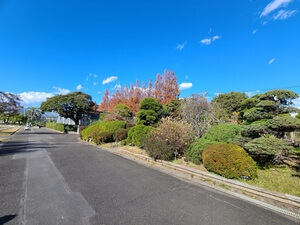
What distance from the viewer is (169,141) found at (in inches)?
291

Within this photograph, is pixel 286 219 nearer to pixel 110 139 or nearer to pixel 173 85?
pixel 110 139

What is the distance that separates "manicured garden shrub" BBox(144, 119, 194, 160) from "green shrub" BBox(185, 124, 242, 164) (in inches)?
26.4

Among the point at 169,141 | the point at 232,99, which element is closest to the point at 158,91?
the point at 232,99

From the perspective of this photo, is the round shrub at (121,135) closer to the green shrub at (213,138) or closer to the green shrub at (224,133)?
the green shrub at (213,138)

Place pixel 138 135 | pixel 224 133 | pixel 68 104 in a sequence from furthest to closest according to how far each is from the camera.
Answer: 1. pixel 68 104
2. pixel 138 135
3. pixel 224 133

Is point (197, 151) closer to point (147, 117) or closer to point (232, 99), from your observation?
point (147, 117)

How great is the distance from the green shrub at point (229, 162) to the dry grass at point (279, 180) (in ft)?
0.96

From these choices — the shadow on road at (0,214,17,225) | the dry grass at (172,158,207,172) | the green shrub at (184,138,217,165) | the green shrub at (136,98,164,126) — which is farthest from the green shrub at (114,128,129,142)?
the shadow on road at (0,214,17,225)

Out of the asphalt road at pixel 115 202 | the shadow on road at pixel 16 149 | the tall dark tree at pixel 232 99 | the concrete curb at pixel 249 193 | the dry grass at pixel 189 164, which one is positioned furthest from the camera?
the tall dark tree at pixel 232 99

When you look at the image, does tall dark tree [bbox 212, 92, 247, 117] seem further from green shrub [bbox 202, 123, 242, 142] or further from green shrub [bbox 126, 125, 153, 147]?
green shrub [bbox 202, 123, 242, 142]

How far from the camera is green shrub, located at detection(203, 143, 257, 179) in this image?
481 cm

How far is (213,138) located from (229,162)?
1910mm

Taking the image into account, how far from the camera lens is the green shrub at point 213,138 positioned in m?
6.32

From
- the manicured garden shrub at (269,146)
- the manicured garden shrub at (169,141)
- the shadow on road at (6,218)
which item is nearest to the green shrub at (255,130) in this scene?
the manicured garden shrub at (269,146)
